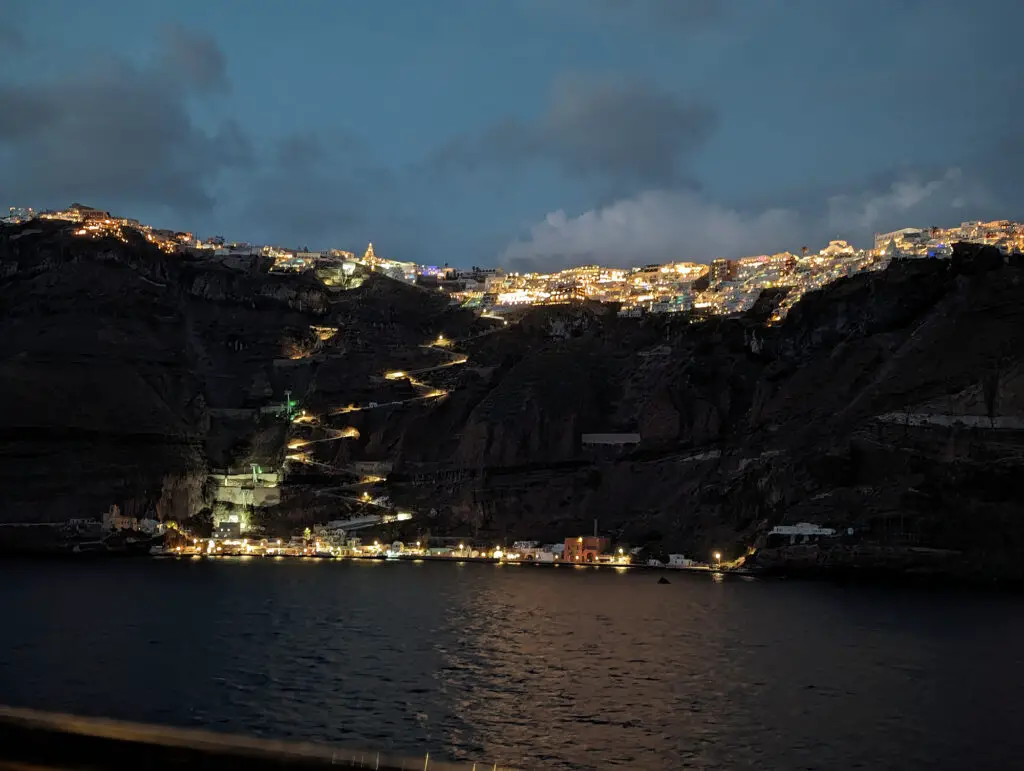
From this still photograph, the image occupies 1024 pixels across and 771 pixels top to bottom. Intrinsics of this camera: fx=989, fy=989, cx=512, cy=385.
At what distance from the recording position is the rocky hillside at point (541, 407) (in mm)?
85562

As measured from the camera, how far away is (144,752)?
50.8ft

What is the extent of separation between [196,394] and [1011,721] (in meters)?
115

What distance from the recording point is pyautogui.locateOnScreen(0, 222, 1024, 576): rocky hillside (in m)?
85.6

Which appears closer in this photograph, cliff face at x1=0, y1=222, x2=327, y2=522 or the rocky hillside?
the rocky hillside

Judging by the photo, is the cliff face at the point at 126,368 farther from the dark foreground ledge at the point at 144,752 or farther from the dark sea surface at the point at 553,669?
the dark foreground ledge at the point at 144,752

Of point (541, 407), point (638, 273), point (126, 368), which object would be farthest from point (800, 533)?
point (638, 273)

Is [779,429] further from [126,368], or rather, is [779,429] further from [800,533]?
[126,368]

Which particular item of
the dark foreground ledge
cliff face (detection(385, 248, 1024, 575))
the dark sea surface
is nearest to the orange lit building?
cliff face (detection(385, 248, 1024, 575))

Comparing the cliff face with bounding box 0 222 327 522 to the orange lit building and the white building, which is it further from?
the white building

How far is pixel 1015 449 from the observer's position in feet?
275

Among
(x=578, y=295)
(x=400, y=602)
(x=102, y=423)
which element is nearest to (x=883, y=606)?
(x=400, y=602)

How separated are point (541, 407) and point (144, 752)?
329 feet

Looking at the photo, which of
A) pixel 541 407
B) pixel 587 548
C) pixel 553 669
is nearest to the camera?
pixel 553 669

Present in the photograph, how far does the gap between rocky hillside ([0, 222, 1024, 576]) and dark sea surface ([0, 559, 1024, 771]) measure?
43.1 ft
